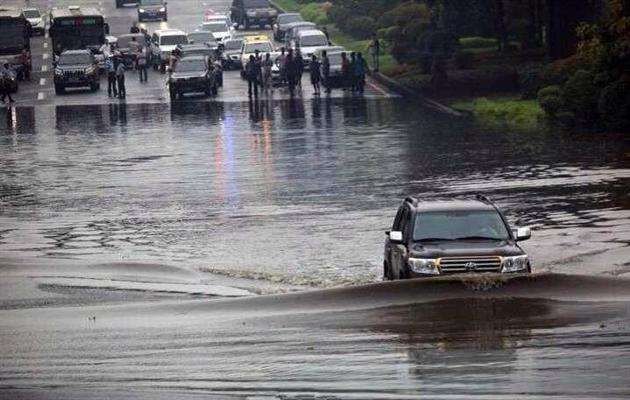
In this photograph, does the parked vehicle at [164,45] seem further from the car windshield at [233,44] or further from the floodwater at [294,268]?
the floodwater at [294,268]

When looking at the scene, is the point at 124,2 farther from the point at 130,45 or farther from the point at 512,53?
the point at 512,53

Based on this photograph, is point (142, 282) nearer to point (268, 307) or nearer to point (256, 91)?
point (268, 307)

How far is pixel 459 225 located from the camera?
2066 centimetres

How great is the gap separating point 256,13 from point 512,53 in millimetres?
30860

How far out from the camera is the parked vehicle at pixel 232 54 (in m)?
78.4

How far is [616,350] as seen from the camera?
52.5ft

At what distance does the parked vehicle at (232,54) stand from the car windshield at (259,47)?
203 cm

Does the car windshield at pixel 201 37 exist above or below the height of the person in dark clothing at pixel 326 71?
above

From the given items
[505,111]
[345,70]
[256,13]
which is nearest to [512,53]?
[345,70]

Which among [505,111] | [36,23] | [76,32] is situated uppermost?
[76,32]

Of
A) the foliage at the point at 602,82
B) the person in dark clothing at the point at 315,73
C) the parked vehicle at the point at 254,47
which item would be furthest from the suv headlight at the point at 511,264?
the parked vehicle at the point at 254,47

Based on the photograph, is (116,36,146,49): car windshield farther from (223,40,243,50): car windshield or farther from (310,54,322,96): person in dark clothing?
(310,54,322,96): person in dark clothing

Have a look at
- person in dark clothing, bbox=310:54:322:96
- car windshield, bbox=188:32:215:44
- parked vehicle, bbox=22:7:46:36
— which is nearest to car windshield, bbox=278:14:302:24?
car windshield, bbox=188:32:215:44

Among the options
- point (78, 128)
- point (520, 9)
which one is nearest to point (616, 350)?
point (78, 128)
